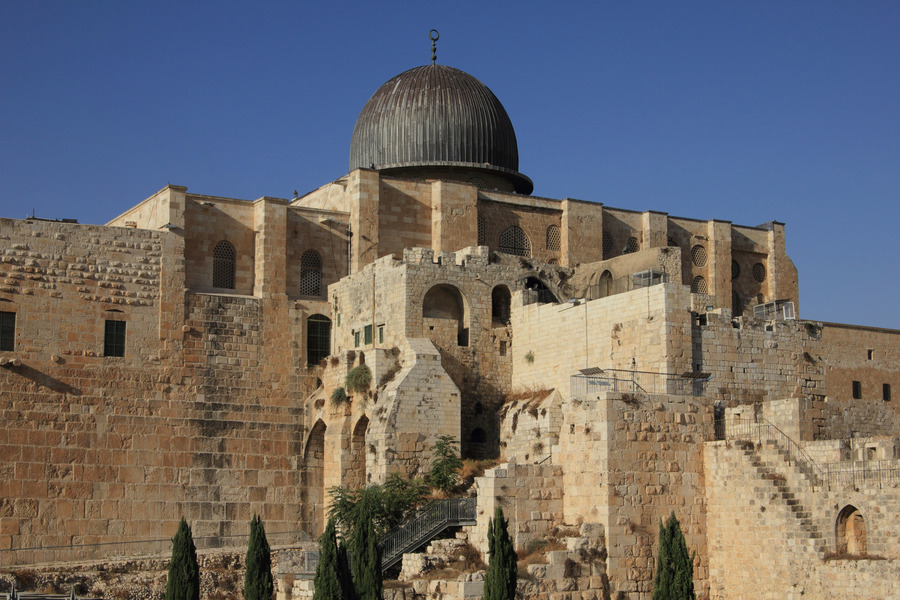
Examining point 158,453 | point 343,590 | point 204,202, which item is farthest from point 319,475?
point 343,590

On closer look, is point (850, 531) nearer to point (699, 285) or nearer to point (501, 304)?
point (501, 304)

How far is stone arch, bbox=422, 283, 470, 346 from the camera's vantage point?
33.7m

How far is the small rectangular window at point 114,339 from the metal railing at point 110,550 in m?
4.49

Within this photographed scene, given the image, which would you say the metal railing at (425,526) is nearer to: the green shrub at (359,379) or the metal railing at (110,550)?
the green shrub at (359,379)

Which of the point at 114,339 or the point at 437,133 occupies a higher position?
the point at 437,133

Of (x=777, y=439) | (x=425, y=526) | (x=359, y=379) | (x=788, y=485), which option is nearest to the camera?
(x=788, y=485)

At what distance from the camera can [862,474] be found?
937 inches

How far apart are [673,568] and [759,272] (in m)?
17.7

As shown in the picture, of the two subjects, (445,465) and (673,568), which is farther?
(445,465)

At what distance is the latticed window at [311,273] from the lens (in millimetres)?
36250

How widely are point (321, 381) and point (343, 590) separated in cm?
1076

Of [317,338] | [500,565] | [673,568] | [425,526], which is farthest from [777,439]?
[317,338]

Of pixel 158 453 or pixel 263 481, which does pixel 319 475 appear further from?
pixel 158 453

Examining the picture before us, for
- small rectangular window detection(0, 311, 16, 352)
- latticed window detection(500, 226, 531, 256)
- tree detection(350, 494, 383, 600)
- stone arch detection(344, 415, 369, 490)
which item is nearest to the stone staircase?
tree detection(350, 494, 383, 600)
